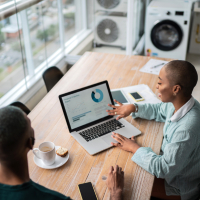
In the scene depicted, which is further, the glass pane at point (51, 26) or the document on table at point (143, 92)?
the glass pane at point (51, 26)

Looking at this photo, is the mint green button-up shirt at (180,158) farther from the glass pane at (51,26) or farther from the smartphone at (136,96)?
the glass pane at (51,26)

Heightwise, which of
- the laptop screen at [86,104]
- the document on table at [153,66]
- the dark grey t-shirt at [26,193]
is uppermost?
the dark grey t-shirt at [26,193]

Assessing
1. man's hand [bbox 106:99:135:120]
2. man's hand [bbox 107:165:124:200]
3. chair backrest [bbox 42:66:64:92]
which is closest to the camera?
man's hand [bbox 107:165:124:200]

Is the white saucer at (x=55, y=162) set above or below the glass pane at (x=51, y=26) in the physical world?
below

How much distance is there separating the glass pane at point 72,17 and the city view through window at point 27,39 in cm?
1

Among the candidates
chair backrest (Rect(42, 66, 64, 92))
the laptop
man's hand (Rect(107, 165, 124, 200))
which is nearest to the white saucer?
the laptop

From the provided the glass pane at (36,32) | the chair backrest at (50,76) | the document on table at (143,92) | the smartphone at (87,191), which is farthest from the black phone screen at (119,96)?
the glass pane at (36,32)

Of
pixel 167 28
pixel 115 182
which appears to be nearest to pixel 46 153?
pixel 115 182

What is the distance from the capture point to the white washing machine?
373 cm

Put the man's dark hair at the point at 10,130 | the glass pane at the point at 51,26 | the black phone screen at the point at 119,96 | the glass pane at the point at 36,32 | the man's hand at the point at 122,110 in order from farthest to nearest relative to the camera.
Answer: the glass pane at the point at 51,26 → the glass pane at the point at 36,32 → the black phone screen at the point at 119,96 → the man's hand at the point at 122,110 → the man's dark hair at the point at 10,130

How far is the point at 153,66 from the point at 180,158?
1.31 metres

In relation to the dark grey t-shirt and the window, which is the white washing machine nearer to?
the window

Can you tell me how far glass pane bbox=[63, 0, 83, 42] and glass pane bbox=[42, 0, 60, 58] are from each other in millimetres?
280

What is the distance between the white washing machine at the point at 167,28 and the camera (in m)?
3.73
